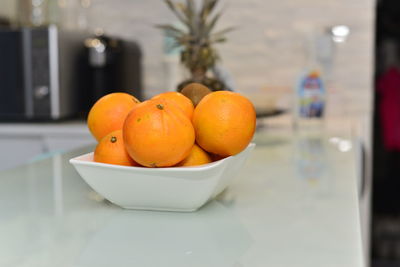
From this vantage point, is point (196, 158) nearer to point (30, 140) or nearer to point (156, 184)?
point (156, 184)

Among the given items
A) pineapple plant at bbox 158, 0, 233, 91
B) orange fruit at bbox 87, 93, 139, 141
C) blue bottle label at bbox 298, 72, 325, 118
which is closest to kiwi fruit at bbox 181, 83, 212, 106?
orange fruit at bbox 87, 93, 139, 141

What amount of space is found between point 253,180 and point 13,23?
1960 mm

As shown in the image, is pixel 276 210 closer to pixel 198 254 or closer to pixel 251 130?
pixel 251 130

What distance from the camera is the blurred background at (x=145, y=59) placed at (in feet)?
7.34

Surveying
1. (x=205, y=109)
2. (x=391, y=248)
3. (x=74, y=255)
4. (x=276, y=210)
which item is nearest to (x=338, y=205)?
(x=276, y=210)

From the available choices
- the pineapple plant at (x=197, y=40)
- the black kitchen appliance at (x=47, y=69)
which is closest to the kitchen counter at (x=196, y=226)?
the pineapple plant at (x=197, y=40)

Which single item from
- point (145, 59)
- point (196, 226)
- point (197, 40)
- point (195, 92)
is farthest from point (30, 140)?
point (196, 226)

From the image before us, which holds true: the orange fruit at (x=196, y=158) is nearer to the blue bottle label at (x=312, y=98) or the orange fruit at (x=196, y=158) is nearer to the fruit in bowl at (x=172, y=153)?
the fruit in bowl at (x=172, y=153)

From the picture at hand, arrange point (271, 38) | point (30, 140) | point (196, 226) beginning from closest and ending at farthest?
point (196, 226) → point (30, 140) → point (271, 38)

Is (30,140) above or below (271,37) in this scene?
below

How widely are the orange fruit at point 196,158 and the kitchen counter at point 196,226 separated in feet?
0.21

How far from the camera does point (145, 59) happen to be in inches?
105

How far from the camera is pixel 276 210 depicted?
81 cm

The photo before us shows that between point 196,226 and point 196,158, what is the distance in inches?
4.3
